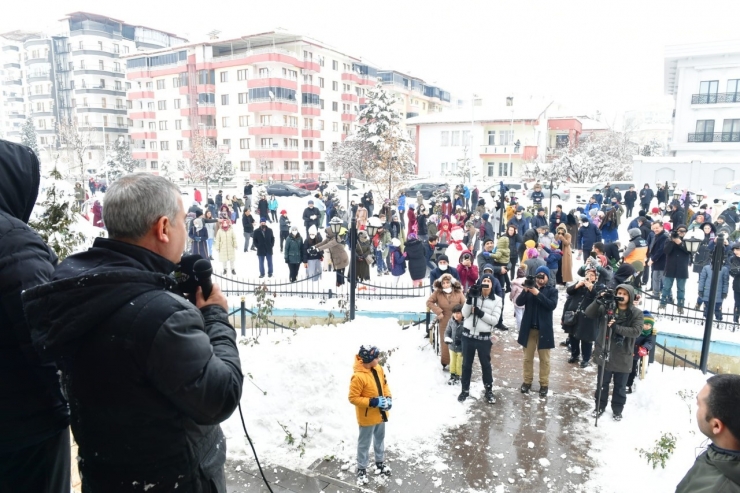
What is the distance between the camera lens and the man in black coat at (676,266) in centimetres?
1186

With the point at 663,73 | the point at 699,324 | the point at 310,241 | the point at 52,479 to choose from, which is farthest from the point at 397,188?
the point at 663,73

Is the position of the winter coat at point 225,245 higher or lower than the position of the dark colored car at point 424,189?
lower

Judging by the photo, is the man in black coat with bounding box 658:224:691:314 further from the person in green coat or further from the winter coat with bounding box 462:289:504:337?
the person in green coat

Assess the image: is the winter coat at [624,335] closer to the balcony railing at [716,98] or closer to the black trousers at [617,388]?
the black trousers at [617,388]

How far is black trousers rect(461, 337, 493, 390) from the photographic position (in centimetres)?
749

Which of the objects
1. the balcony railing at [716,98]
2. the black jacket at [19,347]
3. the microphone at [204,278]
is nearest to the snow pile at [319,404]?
the black jacket at [19,347]

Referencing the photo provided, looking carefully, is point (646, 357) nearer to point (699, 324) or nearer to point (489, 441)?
point (489, 441)

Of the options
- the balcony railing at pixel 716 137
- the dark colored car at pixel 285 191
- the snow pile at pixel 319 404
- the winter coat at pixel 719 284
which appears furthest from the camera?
the balcony railing at pixel 716 137

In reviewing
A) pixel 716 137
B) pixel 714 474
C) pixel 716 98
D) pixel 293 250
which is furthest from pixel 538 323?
pixel 716 98

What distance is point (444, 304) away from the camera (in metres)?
8.57

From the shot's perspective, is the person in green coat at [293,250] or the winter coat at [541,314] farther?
the person in green coat at [293,250]

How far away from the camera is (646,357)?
8062 mm

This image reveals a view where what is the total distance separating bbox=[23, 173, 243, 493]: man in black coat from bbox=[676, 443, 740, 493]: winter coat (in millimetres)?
2216

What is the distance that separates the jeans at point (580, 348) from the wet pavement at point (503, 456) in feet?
3.19
